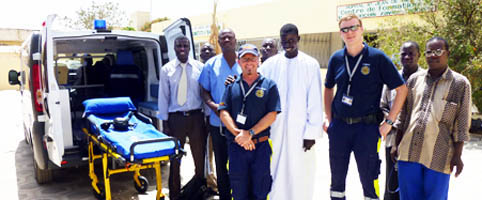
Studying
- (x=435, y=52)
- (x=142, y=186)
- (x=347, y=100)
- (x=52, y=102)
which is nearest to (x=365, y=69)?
(x=347, y=100)

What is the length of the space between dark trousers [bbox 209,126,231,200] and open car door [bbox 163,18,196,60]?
1402 millimetres

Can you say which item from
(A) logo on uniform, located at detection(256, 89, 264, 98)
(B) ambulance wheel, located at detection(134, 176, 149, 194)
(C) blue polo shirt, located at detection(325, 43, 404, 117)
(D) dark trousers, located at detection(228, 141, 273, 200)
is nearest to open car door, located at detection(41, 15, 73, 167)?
(B) ambulance wheel, located at detection(134, 176, 149, 194)

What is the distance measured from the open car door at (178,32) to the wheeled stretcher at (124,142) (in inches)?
41.4

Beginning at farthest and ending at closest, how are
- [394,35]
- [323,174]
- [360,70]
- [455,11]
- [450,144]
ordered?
[394,35] < [455,11] < [323,174] < [360,70] < [450,144]

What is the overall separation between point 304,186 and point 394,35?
6363mm

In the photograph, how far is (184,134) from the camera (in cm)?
414

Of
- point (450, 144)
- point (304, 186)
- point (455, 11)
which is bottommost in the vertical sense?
point (304, 186)

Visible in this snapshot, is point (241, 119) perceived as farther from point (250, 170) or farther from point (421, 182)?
point (421, 182)

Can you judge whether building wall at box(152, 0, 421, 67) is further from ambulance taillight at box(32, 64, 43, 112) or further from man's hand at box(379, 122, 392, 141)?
ambulance taillight at box(32, 64, 43, 112)

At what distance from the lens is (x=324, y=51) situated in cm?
1524

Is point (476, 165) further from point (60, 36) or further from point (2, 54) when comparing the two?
point (2, 54)

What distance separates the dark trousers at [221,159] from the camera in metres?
3.94

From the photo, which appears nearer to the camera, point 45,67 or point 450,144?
point 450,144

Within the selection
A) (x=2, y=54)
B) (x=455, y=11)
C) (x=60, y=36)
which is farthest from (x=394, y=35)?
(x=2, y=54)
